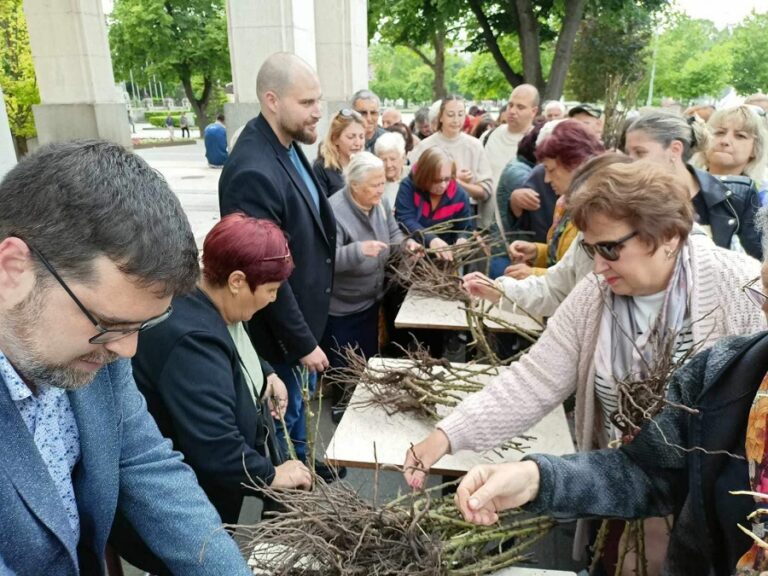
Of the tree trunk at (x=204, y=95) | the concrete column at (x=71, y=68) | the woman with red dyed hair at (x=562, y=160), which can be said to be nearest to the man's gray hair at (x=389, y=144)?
the woman with red dyed hair at (x=562, y=160)

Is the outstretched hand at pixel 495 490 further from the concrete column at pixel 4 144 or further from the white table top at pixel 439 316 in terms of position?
the concrete column at pixel 4 144

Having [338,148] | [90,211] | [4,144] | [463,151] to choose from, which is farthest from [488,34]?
[90,211]

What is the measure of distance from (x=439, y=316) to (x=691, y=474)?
220 centimetres

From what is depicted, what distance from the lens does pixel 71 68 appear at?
31.2 feet

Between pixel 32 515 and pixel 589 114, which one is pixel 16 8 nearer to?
pixel 589 114

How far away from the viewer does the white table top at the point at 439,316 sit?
3.44 meters

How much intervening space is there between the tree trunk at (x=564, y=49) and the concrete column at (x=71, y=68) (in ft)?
34.5

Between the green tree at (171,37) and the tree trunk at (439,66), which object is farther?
the green tree at (171,37)

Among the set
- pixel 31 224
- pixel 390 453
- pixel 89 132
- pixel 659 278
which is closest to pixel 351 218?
pixel 390 453

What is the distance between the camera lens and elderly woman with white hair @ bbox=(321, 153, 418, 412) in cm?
384

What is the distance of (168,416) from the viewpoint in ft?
6.28

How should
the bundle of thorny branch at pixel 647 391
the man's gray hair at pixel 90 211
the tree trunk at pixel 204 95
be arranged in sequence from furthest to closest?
the tree trunk at pixel 204 95 < the bundle of thorny branch at pixel 647 391 < the man's gray hair at pixel 90 211

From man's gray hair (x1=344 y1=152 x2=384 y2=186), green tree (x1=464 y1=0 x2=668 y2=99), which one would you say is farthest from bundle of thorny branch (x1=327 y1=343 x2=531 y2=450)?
green tree (x1=464 y1=0 x2=668 y2=99)

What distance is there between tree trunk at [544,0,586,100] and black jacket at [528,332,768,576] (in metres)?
15.0
